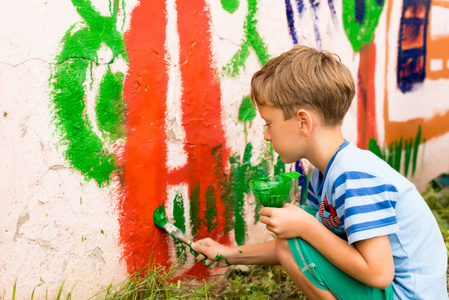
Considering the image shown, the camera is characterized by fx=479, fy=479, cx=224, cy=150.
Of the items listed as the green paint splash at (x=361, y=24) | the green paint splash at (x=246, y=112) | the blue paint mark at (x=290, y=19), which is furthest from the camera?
the green paint splash at (x=361, y=24)

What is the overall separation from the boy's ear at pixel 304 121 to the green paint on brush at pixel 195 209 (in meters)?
0.59

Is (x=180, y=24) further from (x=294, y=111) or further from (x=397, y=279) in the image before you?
(x=397, y=279)

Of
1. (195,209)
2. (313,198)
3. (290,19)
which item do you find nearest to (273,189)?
(313,198)

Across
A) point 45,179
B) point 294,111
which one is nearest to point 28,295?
point 45,179

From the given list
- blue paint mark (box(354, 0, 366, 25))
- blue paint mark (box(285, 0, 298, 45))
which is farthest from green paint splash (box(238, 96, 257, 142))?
blue paint mark (box(354, 0, 366, 25))

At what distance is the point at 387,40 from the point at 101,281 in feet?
6.96

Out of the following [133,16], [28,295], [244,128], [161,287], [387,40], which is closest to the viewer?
[28,295]

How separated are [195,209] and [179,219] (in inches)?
3.4

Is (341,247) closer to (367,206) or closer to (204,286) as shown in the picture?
(367,206)

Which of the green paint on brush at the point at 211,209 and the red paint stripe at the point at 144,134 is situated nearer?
the red paint stripe at the point at 144,134

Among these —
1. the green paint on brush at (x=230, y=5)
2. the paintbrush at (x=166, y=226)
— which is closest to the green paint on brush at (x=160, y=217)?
the paintbrush at (x=166, y=226)

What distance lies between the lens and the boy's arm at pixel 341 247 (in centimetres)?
138

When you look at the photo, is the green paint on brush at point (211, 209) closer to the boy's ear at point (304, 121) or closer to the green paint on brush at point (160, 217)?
the green paint on brush at point (160, 217)

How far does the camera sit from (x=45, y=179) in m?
1.57
